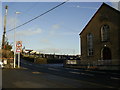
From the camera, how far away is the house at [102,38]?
30.7m

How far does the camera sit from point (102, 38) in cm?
3391

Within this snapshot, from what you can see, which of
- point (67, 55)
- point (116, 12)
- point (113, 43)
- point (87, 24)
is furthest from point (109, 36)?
point (67, 55)

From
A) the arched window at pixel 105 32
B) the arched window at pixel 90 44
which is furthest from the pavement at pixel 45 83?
the arched window at pixel 90 44

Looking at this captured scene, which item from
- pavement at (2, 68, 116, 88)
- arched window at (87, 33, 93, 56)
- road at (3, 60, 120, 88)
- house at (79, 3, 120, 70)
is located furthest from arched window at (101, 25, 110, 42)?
pavement at (2, 68, 116, 88)

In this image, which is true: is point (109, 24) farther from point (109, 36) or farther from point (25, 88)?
point (25, 88)

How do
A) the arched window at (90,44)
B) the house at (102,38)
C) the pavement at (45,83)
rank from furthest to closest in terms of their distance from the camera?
the arched window at (90,44) < the house at (102,38) < the pavement at (45,83)

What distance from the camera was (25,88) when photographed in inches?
389

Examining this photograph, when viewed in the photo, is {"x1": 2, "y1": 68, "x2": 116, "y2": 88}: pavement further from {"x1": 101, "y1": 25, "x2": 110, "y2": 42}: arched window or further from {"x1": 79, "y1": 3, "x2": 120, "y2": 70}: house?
{"x1": 101, "y1": 25, "x2": 110, "y2": 42}: arched window

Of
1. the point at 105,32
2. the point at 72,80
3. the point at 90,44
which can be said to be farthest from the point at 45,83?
the point at 90,44

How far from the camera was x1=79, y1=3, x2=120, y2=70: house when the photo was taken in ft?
101

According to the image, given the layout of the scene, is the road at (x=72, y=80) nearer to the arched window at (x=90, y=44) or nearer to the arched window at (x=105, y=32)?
the arched window at (x=105, y=32)

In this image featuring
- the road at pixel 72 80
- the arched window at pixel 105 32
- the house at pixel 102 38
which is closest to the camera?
the road at pixel 72 80

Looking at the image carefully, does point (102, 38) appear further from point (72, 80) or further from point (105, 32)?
point (72, 80)

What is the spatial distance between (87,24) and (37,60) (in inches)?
695
